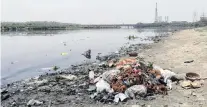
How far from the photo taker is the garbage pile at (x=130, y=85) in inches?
414

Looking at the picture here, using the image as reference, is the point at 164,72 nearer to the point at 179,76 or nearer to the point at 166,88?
the point at 179,76

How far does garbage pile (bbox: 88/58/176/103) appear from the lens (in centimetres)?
1051

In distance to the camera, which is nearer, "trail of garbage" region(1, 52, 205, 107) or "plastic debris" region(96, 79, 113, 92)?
"trail of garbage" region(1, 52, 205, 107)

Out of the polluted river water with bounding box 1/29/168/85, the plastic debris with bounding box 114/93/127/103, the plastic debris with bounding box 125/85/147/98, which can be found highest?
the plastic debris with bounding box 125/85/147/98

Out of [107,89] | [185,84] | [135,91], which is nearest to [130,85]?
[135,91]

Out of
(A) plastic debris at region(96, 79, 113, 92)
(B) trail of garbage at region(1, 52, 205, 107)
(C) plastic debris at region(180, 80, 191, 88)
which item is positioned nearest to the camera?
(B) trail of garbage at region(1, 52, 205, 107)

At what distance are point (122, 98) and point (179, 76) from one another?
3496mm

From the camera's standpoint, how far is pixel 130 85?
440 inches

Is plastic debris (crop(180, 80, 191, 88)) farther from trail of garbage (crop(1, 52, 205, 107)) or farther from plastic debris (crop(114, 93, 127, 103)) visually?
plastic debris (crop(114, 93, 127, 103))

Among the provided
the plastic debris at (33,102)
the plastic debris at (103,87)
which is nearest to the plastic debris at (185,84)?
the plastic debris at (103,87)

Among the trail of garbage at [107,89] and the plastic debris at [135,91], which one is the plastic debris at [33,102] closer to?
the trail of garbage at [107,89]

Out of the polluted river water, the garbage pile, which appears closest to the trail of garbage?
the garbage pile

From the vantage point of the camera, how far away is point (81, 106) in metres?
9.91

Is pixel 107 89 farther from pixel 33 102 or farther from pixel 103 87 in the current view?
pixel 33 102
